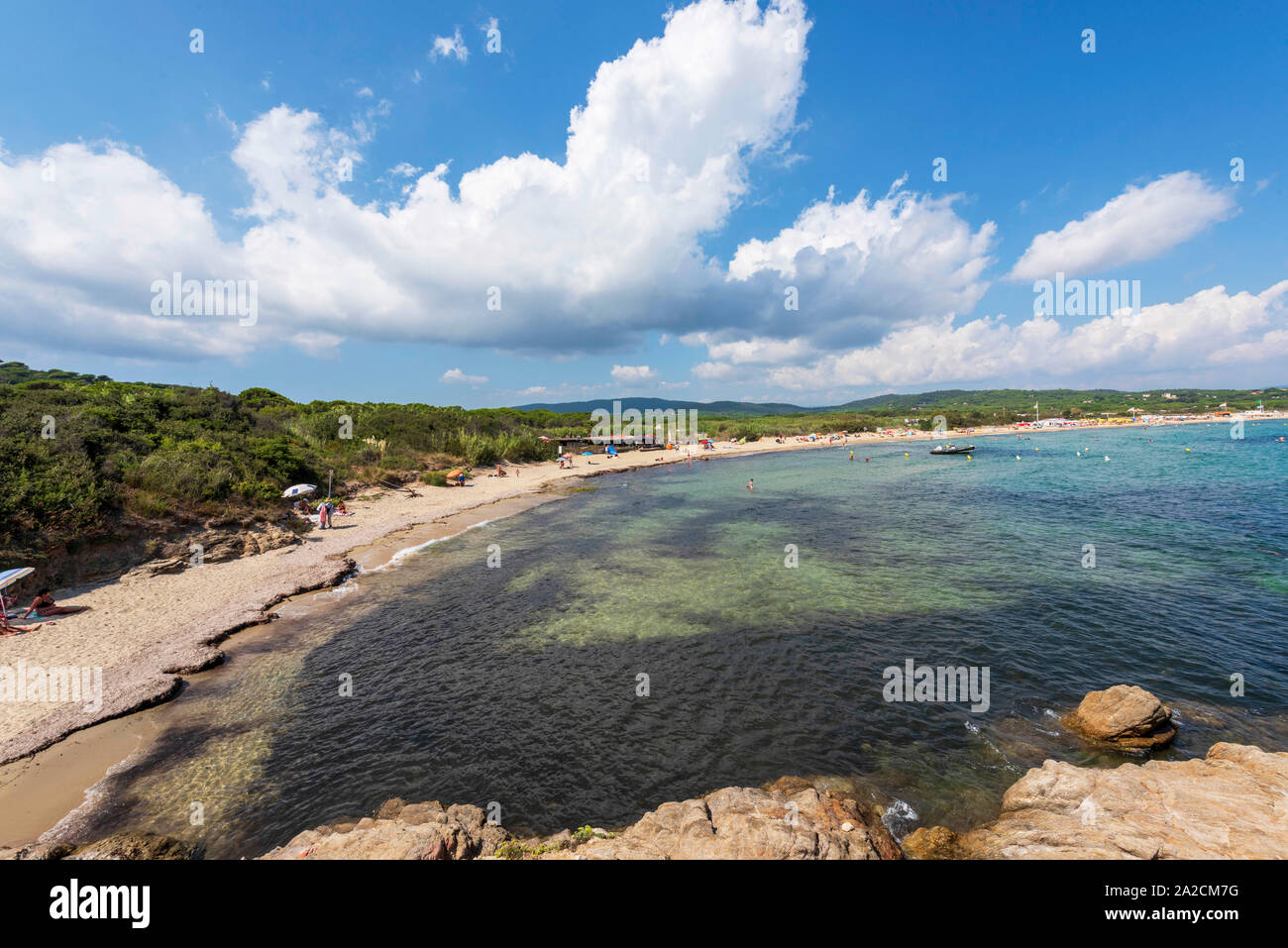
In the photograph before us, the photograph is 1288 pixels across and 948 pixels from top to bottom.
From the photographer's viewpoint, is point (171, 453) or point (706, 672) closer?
point (706, 672)

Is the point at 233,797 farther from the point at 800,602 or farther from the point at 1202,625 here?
the point at 1202,625

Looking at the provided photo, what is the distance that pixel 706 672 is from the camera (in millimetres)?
12141

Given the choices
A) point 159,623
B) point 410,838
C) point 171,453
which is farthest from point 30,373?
point 410,838

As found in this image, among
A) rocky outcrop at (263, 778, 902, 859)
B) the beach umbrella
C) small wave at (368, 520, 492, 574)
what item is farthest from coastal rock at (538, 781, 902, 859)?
small wave at (368, 520, 492, 574)

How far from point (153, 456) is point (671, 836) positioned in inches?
1039

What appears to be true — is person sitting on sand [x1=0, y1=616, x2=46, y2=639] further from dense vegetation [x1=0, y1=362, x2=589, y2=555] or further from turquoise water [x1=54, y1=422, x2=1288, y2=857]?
turquoise water [x1=54, y1=422, x2=1288, y2=857]

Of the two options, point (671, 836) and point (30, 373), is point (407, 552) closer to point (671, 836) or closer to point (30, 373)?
point (671, 836)

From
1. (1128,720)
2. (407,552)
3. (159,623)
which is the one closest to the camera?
(1128,720)

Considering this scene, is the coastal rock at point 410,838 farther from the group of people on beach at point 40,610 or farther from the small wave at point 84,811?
the group of people on beach at point 40,610

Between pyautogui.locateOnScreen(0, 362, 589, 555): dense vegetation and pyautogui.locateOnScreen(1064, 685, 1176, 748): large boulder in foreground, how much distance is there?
28.8 meters

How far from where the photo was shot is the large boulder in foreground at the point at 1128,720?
8719 mm

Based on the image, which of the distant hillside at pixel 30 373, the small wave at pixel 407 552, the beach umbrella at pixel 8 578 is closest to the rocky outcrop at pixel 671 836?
the beach umbrella at pixel 8 578

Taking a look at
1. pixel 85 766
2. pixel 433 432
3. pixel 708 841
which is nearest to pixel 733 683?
pixel 708 841
